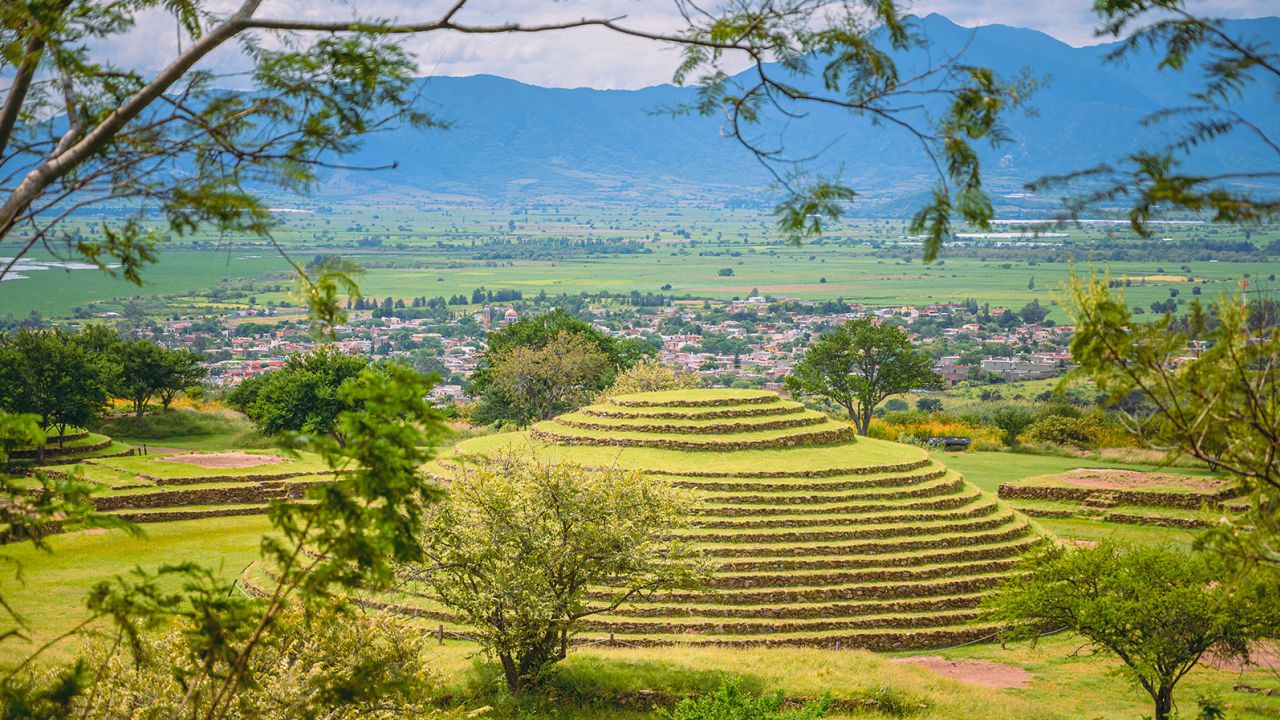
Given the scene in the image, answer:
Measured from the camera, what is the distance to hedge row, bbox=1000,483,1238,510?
123 feet

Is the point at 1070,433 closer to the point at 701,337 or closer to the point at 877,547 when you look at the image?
the point at 877,547

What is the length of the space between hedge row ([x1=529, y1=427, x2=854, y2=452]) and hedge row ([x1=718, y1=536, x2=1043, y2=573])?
5.00 metres

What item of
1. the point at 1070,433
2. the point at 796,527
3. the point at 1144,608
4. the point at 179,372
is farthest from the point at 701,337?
the point at 1144,608

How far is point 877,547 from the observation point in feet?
88.6

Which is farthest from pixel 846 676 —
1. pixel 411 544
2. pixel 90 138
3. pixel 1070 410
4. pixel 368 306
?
pixel 368 306

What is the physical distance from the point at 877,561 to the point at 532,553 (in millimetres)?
10071

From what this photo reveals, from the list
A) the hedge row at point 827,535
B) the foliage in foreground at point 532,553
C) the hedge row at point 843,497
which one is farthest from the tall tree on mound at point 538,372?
the foliage in foreground at point 532,553

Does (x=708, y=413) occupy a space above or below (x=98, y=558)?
above

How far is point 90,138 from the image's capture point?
22.0 ft

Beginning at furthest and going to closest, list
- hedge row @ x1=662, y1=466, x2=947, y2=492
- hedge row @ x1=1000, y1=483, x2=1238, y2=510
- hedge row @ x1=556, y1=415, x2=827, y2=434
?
hedge row @ x1=1000, y1=483, x2=1238, y2=510 < hedge row @ x1=556, y1=415, x2=827, y2=434 < hedge row @ x1=662, y1=466, x2=947, y2=492

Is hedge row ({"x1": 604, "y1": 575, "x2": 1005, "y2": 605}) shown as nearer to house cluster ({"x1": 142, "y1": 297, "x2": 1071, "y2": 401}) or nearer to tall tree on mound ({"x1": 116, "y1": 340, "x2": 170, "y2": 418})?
tall tree on mound ({"x1": 116, "y1": 340, "x2": 170, "y2": 418})

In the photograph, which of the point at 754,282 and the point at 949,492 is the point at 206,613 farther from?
the point at 754,282

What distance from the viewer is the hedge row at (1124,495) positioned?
37406mm

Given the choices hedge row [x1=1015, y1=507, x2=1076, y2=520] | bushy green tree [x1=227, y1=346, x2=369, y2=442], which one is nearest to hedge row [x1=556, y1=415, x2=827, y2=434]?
hedge row [x1=1015, y1=507, x2=1076, y2=520]
